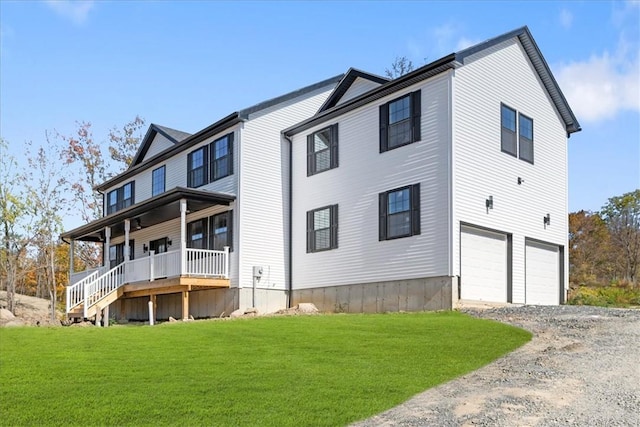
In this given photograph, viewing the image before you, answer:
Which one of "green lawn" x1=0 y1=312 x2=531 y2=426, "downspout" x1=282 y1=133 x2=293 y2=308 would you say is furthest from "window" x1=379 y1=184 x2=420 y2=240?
"downspout" x1=282 y1=133 x2=293 y2=308

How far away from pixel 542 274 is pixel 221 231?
33.3ft

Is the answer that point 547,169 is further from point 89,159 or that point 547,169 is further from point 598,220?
point 89,159

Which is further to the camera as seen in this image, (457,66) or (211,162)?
(211,162)

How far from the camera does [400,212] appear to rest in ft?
60.2

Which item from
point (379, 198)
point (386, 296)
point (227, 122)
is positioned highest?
point (227, 122)

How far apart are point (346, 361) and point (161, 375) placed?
9.05 feet

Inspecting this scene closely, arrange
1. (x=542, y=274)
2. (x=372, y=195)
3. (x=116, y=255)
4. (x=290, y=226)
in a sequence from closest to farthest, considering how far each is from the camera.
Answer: (x=372, y=195), (x=542, y=274), (x=290, y=226), (x=116, y=255)

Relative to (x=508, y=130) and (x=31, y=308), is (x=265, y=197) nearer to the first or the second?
(x=508, y=130)

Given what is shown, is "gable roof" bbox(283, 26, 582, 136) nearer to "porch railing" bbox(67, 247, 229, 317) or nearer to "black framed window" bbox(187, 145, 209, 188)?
"black framed window" bbox(187, 145, 209, 188)

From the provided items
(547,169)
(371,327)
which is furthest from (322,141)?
(371,327)

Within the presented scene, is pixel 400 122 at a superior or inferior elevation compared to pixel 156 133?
inferior

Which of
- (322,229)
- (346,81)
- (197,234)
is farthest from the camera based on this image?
(197,234)

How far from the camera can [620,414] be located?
7508mm

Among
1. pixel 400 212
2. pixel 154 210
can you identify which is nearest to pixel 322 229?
pixel 400 212
